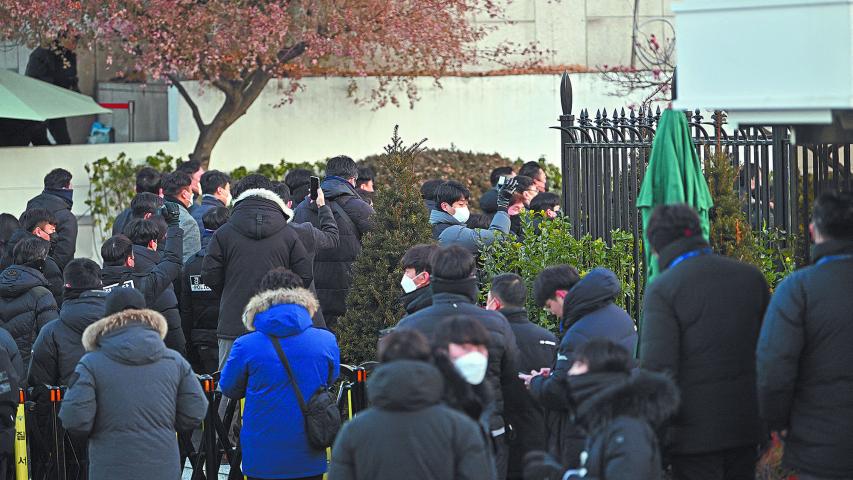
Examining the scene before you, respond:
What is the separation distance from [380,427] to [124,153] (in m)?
12.8

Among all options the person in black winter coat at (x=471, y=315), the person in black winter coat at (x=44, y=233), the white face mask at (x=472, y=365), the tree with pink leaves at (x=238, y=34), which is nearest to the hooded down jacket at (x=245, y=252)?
the person in black winter coat at (x=44, y=233)

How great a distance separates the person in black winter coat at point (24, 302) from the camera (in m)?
8.78

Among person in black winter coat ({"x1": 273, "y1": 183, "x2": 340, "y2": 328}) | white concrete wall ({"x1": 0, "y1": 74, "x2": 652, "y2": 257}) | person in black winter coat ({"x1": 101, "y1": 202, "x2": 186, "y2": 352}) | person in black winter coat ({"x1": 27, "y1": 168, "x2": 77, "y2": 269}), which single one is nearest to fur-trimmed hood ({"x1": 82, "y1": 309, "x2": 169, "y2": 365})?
person in black winter coat ({"x1": 101, "y1": 202, "x2": 186, "y2": 352})

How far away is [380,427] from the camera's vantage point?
4.71 m

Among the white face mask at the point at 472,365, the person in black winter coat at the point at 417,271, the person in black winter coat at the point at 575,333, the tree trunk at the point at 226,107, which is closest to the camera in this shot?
the white face mask at the point at 472,365

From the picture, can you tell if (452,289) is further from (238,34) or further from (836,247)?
(238,34)

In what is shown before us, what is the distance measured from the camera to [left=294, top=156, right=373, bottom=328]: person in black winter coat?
10.0m

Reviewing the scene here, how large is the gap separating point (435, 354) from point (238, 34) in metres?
10.4

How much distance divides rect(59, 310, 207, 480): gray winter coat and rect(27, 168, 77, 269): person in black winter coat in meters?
5.23

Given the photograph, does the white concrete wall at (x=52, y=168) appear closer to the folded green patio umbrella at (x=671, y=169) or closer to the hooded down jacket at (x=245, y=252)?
the hooded down jacket at (x=245, y=252)

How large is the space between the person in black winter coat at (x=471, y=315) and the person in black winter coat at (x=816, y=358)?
53.6 inches

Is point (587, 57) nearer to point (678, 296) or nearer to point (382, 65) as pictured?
point (382, 65)

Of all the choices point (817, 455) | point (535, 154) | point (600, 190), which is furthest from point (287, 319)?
point (535, 154)

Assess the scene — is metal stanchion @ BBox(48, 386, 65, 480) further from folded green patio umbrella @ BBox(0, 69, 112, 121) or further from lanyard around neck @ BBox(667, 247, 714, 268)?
folded green patio umbrella @ BBox(0, 69, 112, 121)
